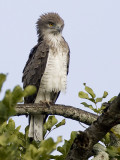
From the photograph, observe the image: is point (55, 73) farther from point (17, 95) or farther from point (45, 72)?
point (17, 95)

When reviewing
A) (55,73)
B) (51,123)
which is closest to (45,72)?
(55,73)

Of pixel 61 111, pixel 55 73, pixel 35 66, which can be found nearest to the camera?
pixel 61 111

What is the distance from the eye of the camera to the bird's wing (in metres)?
7.93

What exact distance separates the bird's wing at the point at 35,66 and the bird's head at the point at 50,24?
0.80 metres

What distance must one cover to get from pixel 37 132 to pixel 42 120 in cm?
77

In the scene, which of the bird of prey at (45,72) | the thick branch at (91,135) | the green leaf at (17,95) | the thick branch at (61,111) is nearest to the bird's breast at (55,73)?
the bird of prey at (45,72)

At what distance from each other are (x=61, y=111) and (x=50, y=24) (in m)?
4.13

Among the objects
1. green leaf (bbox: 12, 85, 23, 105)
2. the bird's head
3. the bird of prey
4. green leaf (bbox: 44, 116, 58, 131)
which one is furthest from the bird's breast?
green leaf (bbox: 12, 85, 23, 105)

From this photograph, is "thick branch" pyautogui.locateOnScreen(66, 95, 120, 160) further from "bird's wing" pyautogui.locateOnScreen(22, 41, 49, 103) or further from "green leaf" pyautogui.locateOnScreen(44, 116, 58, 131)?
"bird's wing" pyautogui.locateOnScreen(22, 41, 49, 103)

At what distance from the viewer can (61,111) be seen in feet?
19.9

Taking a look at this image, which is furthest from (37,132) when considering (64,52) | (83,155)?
(83,155)

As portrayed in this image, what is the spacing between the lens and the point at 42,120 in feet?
26.2

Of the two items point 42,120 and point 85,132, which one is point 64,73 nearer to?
→ point 42,120

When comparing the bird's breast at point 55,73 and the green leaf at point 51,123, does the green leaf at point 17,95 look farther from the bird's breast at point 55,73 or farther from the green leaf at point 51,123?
the bird's breast at point 55,73
